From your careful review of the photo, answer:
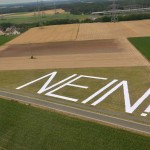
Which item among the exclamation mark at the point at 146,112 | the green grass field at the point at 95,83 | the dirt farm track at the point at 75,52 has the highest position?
the exclamation mark at the point at 146,112

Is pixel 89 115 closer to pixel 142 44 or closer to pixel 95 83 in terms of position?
pixel 95 83

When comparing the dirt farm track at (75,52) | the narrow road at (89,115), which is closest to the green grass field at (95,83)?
the narrow road at (89,115)

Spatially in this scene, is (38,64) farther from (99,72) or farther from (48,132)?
(48,132)

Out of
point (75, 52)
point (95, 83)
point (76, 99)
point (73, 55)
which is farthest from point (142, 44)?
point (76, 99)

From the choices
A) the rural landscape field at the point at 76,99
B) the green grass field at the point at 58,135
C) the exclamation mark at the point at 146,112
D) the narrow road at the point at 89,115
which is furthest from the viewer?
the exclamation mark at the point at 146,112

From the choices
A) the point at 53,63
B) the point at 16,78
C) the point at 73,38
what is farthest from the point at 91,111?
the point at 73,38

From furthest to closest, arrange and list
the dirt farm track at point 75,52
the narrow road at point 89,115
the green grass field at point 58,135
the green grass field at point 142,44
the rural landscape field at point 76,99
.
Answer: the green grass field at point 142,44, the dirt farm track at point 75,52, the narrow road at point 89,115, the rural landscape field at point 76,99, the green grass field at point 58,135

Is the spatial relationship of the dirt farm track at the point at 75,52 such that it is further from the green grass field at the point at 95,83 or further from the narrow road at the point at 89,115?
the narrow road at the point at 89,115
